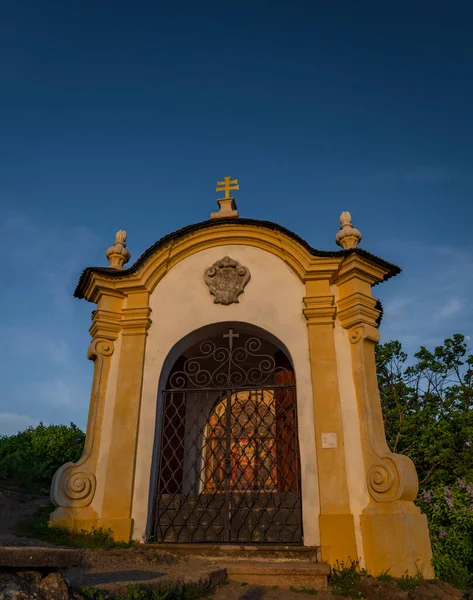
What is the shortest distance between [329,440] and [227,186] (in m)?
4.92

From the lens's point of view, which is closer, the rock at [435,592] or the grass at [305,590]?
the rock at [435,592]

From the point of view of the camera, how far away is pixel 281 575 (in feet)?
17.6

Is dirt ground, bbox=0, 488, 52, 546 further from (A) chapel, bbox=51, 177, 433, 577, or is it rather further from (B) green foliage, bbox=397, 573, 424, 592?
(B) green foliage, bbox=397, 573, 424, 592

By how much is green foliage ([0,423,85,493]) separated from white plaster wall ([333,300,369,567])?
6.40m

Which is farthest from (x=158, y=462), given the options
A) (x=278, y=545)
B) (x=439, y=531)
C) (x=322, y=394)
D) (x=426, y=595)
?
(x=439, y=531)

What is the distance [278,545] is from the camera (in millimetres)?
6195

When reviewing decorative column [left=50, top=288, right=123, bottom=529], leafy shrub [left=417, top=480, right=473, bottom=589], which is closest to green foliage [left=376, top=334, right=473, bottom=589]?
leafy shrub [left=417, top=480, right=473, bottom=589]

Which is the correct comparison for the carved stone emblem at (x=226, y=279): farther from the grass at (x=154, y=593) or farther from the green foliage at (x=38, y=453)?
the green foliage at (x=38, y=453)

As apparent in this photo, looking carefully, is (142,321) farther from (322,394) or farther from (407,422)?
(407,422)

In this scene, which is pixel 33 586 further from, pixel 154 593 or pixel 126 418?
pixel 126 418

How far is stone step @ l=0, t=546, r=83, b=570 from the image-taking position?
2572 mm

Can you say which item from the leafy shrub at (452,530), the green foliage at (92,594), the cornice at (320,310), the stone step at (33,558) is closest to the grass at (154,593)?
the green foliage at (92,594)

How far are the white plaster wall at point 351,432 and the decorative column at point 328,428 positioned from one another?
0.07 meters

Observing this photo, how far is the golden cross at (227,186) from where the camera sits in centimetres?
898
